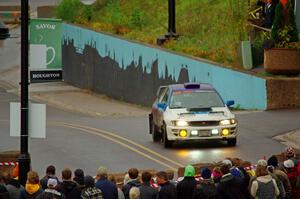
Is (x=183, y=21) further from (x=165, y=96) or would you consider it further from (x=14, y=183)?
(x=14, y=183)

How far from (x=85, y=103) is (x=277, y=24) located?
11990mm

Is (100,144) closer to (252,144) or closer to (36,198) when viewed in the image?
(252,144)

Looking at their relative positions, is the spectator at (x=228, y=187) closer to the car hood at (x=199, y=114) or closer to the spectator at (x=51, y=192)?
the spectator at (x=51, y=192)

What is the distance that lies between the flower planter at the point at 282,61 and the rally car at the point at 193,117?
309 inches

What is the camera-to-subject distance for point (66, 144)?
28672 millimetres

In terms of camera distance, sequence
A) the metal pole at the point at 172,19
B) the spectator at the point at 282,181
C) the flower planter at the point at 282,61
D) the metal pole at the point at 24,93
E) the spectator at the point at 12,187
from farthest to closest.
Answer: the metal pole at the point at 172,19 → the flower planter at the point at 282,61 → the metal pole at the point at 24,93 → the spectator at the point at 282,181 → the spectator at the point at 12,187

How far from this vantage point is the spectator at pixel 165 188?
15242mm

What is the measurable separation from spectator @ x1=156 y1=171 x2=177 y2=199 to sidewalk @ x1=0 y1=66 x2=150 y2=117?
22.4 m

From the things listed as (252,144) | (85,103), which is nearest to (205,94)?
(252,144)

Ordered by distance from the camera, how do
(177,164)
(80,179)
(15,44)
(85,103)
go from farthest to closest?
(15,44), (85,103), (177,164), (80,179)

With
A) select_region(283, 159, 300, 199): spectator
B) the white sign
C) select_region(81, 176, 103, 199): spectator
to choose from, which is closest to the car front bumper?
select_region(283, 159, 300, 199): spectator

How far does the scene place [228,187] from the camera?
15711 millimetres

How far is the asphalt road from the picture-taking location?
24.8 metres

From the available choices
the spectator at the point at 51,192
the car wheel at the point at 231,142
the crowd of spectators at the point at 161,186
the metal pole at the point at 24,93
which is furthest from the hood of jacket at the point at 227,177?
the car wheel at the point at 231,142
